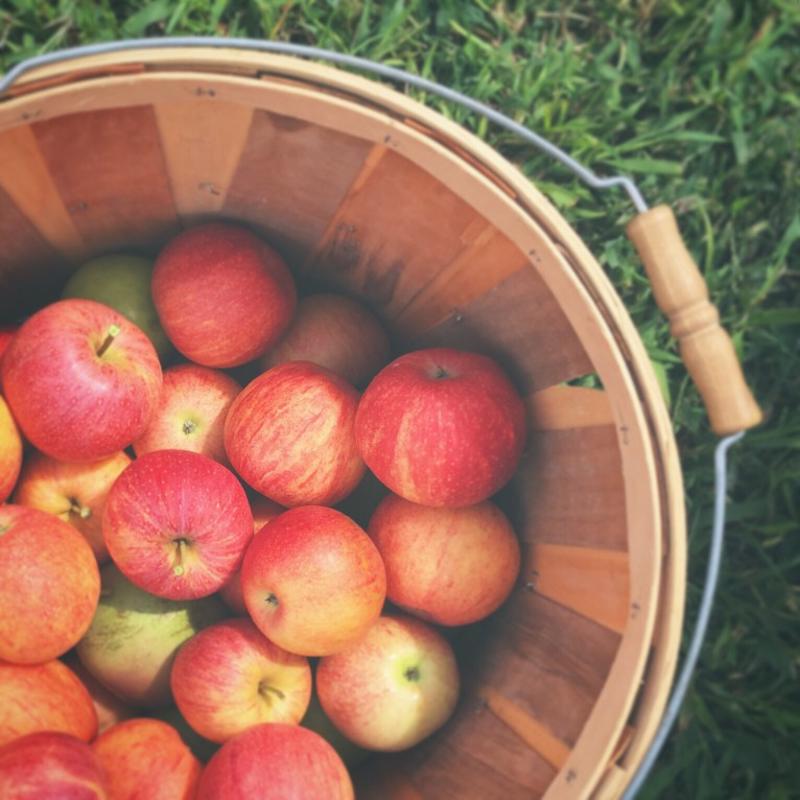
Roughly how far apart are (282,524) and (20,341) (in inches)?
25.5

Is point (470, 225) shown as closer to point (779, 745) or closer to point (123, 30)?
point (123, 30)

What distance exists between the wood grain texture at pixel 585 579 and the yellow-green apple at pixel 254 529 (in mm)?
599

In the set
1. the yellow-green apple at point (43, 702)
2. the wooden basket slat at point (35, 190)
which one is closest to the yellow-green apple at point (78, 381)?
the wooden basket slat at point (35, 190)

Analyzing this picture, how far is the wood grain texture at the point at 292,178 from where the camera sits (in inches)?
60.6

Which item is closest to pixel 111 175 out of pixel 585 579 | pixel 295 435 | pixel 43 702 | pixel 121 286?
pixel 121 286

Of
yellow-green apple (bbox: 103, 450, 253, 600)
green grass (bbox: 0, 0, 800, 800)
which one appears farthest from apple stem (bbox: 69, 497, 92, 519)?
green grass (bbox: 0, 0, 800, 800)

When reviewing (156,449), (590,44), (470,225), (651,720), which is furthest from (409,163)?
(651,720)

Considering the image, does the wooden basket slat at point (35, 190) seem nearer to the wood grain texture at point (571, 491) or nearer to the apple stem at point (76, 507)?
the apple stem at point (76, 507)

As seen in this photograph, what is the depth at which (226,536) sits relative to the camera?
1639 millimetres

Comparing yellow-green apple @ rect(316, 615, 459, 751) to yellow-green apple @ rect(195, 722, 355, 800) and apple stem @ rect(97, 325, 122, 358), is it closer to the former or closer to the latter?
yellow-green apple @ rect(195, 722, 355, 800)

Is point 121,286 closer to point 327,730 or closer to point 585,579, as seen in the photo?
point 327,730

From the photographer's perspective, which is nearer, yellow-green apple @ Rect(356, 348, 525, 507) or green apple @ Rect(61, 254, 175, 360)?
yellow-green apple @ Rect(356, 348, 525, 507)

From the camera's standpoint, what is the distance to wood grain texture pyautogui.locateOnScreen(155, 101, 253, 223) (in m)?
1.48

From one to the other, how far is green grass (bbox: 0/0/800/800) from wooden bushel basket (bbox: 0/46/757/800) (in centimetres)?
40
